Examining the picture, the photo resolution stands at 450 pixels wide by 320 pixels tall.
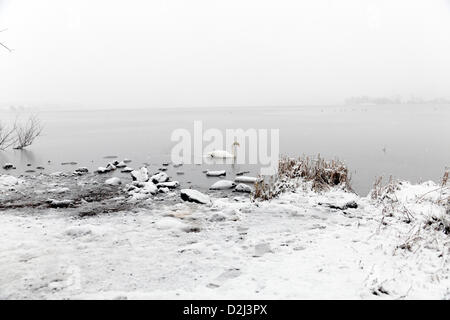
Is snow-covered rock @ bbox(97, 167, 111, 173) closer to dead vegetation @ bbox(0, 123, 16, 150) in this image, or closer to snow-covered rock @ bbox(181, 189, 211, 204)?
snow-covered rock @ bbox(181, 189, 211, 204)

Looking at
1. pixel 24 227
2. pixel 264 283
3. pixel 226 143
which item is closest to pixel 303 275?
pixel 264 283

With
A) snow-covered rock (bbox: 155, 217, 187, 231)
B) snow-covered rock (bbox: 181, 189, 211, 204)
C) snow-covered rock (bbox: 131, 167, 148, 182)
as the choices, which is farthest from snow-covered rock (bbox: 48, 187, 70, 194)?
snow-covered rock (bbox: 155, 217, 187, 231)

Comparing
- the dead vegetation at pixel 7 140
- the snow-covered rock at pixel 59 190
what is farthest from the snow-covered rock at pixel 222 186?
the dead vegetation at pixel 7 140

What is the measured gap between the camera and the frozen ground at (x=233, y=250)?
4156mm

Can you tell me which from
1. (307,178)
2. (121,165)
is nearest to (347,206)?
(307,178)

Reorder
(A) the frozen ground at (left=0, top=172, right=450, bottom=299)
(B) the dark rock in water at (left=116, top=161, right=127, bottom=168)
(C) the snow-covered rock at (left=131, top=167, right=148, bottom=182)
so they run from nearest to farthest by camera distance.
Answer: (A) the frozen ground at (left=0, top=172, right=450, bottom=299) → (C) the snow-covered rock at (left=131, top=167, right=148, bottom=182) → (B) the dark rock in water at (left=116, top=161, right=127, bottom=168)

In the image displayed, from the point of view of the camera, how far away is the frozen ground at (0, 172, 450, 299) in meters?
4.16

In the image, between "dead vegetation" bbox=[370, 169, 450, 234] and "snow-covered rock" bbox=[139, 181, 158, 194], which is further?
"snow-covered rock" bbox=[139, 181, 158, 194]

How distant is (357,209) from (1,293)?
24.0ft

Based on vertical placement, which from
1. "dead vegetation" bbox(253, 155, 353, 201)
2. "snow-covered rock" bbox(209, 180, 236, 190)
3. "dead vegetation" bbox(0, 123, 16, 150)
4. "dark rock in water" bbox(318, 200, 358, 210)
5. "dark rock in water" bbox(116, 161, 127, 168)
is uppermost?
"dead vegetation" bbox(0, 123, 16, 150)

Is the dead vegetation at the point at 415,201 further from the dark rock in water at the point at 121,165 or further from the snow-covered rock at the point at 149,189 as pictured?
the dark rock in water at the point at 121,165

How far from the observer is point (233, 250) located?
17.9 feet

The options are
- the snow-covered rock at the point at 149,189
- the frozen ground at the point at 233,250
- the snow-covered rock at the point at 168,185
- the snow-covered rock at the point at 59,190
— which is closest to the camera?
the frozen ground at the point at 233,250

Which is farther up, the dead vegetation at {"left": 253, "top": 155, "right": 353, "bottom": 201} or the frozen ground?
the dead vegetation at {"left": 253, "top": 155, "right": 353, "bottom": 201}
